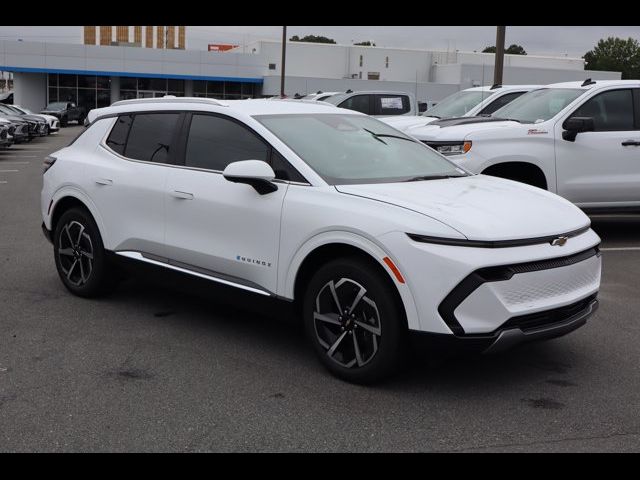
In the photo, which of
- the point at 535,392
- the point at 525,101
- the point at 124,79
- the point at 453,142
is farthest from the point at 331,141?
the point at 124,79

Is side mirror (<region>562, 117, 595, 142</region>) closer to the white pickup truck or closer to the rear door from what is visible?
the white pickup truck

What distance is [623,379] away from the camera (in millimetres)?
4762

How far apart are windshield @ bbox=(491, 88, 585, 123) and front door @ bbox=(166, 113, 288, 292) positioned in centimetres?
Result: 521

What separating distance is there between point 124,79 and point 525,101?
5092cm

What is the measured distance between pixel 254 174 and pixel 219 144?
801 mm

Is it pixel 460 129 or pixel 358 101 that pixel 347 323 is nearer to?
pixel 460 129

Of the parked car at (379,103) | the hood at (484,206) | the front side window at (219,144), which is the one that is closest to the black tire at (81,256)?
the front side window at (219,144)

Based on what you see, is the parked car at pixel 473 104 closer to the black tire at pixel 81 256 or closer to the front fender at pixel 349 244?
the black tire at pixel 81 256

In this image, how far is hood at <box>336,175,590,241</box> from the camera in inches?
169

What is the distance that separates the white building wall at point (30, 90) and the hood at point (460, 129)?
5216 centimetres

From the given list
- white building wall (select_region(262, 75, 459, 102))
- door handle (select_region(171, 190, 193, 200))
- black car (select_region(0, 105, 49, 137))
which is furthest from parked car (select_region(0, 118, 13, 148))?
white building wall (select_region(262, 75, 459, 102))

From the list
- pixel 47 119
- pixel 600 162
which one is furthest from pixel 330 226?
pixel 47 119

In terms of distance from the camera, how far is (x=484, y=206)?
4605mm

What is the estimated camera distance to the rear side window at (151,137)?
19.5 ft
